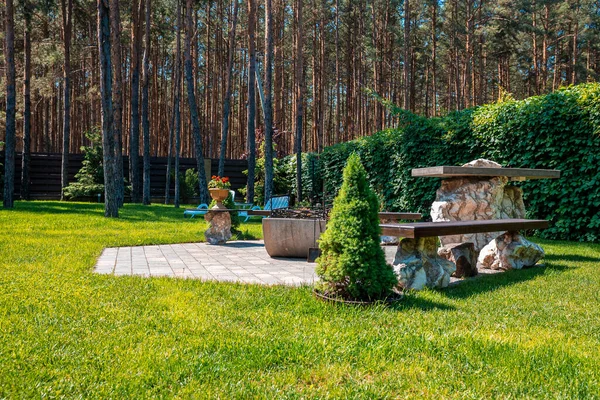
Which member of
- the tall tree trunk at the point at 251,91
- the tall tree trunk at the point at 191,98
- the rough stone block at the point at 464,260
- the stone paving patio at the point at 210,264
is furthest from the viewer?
the tall tree trunk at the point at 191,98

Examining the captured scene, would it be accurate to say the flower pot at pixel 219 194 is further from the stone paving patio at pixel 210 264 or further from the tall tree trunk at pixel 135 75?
the tall tree trunk at pixel 135 75

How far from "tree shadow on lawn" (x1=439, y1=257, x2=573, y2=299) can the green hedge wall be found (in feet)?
9.37

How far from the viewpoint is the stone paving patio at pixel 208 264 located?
17.7ft

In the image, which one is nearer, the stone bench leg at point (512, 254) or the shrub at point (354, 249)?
the shrub at point (354, 249)

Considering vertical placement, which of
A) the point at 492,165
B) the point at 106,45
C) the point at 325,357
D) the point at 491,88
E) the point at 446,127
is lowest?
the point at 325,357

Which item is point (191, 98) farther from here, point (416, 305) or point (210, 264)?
point (416, 305)

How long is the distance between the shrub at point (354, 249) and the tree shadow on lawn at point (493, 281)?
3.25 feet

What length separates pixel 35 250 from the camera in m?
6.64

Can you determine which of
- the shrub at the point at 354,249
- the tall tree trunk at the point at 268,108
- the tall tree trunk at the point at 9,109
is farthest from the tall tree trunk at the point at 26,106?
the shrub at the point at 354,249

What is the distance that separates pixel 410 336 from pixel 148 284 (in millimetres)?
2800

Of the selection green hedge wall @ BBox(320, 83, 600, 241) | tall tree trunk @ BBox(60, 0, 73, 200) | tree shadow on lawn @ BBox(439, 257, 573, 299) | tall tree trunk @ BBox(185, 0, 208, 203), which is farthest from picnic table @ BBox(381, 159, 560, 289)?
tall tree trunk @ BBox(60, 0, 73, 200)

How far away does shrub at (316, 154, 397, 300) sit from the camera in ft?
12.7

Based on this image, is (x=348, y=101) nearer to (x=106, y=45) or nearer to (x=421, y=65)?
(x=421, y=65)

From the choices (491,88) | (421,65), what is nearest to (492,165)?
(421,65)
